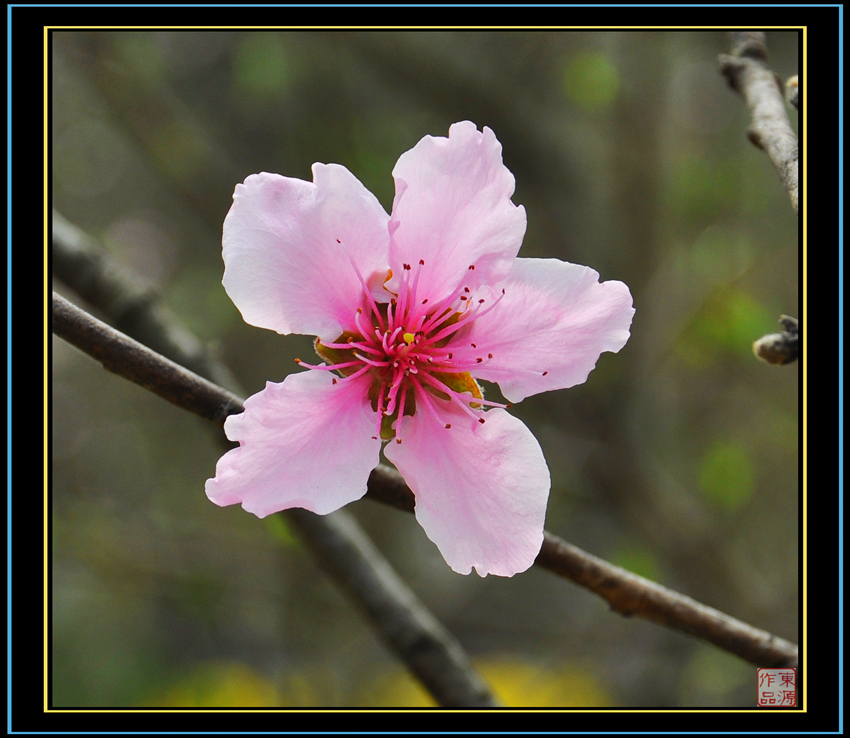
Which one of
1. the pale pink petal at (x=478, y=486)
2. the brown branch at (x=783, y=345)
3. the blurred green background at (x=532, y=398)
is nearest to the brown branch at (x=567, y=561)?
the pale pink petal at (x=478, y=486)

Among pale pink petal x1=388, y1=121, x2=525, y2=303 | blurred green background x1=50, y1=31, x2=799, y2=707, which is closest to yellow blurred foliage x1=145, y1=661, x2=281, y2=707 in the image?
blurred green background x1=50, y1=31, x2=799, y2=707

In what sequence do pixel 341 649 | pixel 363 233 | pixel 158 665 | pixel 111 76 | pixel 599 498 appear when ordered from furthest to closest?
pixel 158 665 → pixel 341 649 → pixel 599 498 → pixel 111 76 → pixel 363 233

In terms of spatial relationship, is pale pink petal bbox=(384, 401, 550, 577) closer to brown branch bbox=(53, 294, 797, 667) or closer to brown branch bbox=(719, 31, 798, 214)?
brown branch bbox=(53, 294, 797, 667)

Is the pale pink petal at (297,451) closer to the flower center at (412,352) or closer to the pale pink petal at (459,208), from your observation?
the flower center at (412,352)

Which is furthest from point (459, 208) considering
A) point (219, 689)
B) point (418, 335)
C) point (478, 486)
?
point (219, 689)

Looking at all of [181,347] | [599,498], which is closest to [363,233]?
[181,347]
